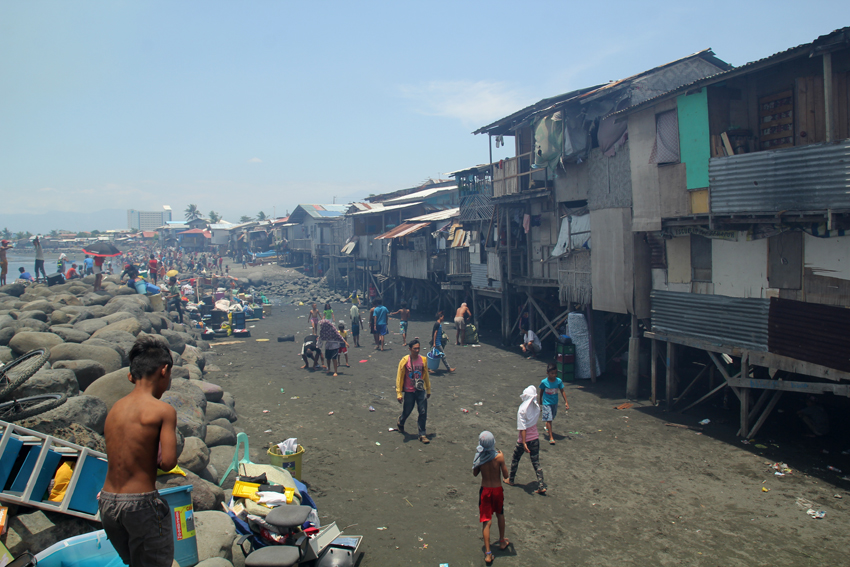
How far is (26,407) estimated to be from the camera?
5.02m

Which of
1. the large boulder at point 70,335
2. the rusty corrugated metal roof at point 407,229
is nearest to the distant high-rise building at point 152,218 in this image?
the rusty corrugated metal roof at point 407,229

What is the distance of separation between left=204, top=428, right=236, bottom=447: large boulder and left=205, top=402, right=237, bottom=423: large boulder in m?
0.79

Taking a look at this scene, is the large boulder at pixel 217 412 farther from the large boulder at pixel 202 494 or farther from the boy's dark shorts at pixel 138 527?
the boy's dark shorts at pixel 138 527

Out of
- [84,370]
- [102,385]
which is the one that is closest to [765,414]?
[102,385]

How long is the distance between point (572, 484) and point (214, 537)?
17.3 feet

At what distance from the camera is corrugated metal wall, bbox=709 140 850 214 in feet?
25.2

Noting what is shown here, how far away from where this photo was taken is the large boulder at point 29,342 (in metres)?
8.46

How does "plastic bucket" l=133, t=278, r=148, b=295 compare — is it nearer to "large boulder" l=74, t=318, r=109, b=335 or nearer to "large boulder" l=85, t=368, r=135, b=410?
"large boulder" l=74, t=318, r=109, b=335

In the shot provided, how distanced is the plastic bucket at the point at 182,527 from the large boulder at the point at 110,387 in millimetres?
3029

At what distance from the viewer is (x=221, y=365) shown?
1730 centimetres

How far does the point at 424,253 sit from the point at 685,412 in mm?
18091

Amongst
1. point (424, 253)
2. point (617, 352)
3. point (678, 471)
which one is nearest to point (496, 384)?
point (617, 352)

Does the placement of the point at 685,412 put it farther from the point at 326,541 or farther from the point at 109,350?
the point at 109,350

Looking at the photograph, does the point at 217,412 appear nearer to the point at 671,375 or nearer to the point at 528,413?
the point at 528,413
